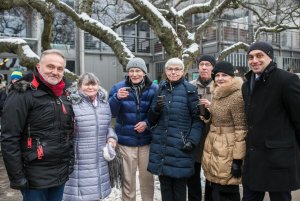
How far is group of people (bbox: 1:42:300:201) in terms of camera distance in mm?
3000

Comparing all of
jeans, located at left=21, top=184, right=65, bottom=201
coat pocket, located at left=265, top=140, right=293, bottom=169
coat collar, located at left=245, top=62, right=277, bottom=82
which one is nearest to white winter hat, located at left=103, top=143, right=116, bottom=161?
jeans, located at left=21, top=184, right=65, bottom=201

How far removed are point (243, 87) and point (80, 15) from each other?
5974 millimetres

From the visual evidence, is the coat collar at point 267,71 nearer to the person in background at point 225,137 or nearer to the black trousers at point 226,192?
the person in background at point 225,137

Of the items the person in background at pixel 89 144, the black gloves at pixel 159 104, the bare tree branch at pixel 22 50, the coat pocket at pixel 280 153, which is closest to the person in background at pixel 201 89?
the black gloves at pixel 159 104

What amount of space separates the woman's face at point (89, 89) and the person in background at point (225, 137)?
125 centimetres

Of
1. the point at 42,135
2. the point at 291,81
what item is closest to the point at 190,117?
the point at 291,81

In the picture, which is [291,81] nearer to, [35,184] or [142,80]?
[142,80]

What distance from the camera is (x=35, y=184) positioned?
3.00m

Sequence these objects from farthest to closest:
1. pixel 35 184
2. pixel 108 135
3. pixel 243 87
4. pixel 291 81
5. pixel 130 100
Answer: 1. pixel 130 100
2. pixel 108 135
3. pixel 243 87
4. pixel 291 81
5. pixel 35 184

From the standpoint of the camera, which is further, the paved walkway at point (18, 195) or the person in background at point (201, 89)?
the paved walkway at point (18, 195)

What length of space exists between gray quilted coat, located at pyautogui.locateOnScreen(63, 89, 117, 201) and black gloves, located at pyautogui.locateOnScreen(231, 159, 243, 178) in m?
1.34

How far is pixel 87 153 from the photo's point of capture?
372cm

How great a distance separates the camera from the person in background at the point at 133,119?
4.23 m

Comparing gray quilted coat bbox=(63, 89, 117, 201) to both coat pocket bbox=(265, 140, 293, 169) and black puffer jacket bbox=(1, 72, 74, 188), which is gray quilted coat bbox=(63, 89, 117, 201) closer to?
black puffer jacket bbox=(1, 72, 74, 188)
